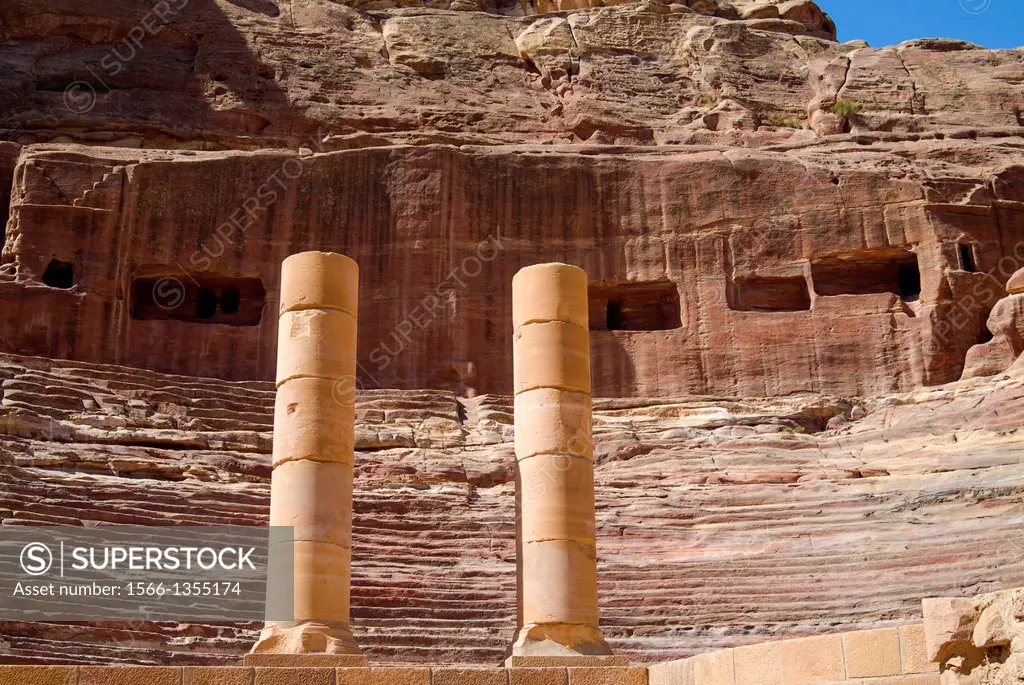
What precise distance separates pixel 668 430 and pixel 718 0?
20798 mm

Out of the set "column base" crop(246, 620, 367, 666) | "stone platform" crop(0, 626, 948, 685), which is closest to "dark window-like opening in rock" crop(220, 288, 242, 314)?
"column base" crop(246, 620, 367, 666)

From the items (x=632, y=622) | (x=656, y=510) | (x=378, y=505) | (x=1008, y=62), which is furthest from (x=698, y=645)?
(x=1008, y=62)

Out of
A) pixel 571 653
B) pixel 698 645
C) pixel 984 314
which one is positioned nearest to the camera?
pixel 571 653

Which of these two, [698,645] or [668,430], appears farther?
[668,430]

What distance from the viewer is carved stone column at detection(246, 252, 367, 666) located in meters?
14.2

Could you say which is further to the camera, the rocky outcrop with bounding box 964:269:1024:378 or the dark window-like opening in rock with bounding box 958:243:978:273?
the dark window-like opening in rock with bounding box 958:243:978:273

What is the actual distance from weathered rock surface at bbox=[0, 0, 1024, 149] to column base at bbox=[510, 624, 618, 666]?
19256 mm

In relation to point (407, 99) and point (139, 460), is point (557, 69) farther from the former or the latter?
point (139, 460)

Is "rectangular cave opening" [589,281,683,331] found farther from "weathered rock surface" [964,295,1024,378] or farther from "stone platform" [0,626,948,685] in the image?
"stone platform" [0,626,948,685]

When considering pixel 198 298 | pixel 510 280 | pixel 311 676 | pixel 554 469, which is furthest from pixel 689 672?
pixel 198 298

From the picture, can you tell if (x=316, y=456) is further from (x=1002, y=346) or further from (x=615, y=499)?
(x=1002, y=346)

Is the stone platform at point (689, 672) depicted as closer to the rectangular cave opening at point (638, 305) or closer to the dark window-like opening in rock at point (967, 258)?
the rectangular cave opening at point (638, 305)

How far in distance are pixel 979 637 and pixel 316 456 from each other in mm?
7510

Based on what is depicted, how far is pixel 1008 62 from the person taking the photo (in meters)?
35.6
